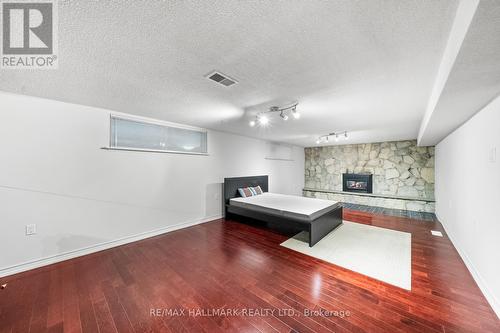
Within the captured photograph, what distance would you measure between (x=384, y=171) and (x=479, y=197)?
14.6ft

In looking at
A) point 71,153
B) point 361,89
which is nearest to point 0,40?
point 71,153

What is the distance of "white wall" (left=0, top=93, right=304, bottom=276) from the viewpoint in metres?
2.33

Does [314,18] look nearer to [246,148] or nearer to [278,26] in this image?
[278,26]

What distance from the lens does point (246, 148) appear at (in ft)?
18.3

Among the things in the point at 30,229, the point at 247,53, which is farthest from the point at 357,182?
the point at 30,229

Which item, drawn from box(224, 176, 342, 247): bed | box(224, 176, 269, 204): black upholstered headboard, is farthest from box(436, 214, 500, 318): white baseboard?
box(224, 176, 269, 204): black upholstered headboard

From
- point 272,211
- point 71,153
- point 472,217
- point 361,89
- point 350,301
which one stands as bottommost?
point 350,301

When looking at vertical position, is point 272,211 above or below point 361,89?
below

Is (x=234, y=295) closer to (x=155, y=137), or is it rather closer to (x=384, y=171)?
(x=155, y=137)

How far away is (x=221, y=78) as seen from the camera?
77.0 inches

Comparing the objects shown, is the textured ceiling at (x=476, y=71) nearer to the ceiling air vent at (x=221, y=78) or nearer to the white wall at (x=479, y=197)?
the white wall at (x=479, y=197)

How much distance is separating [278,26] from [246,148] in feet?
14.3

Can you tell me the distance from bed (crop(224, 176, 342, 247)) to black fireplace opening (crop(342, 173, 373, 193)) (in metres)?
3.11

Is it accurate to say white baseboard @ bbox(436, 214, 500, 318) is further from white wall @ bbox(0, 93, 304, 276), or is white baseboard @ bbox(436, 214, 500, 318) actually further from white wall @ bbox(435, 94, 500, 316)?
white wall @ bbox(0, 93, 304, 276)
